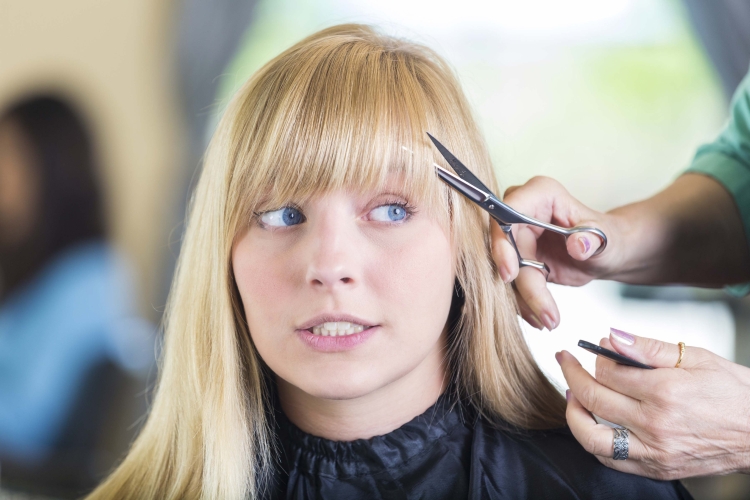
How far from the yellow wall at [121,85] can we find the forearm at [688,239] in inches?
52.7

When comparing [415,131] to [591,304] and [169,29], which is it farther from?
[169,29]

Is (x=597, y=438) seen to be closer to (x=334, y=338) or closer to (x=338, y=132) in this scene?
(x=334, y=338)

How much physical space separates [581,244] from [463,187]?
0.20 metres

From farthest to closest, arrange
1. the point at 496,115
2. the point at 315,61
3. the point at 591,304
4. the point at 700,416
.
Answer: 1. the point at 496,115
2. the point at 591,304
3. the point at 315,61
4. the point at 700,416

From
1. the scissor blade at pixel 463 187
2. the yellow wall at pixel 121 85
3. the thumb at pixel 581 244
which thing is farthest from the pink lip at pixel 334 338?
the yellow wall at pixel 121 85

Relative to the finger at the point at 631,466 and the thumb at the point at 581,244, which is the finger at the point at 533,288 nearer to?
the thumb at the point at 581,244

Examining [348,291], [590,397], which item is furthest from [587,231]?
[348,291]

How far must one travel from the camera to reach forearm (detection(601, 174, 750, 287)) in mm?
1002

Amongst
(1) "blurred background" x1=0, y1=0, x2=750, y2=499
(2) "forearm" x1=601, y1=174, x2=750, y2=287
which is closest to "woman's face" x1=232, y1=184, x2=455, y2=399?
(2) "forearm" x1=601, y1=174, x2=750, y2=287

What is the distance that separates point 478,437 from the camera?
2.88 feet

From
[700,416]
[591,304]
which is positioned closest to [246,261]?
[700,416]

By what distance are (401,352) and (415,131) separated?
0.96 ft

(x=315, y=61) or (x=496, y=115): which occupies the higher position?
(x=496, y=115)

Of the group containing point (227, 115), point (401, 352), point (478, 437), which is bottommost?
point (478, 437)
